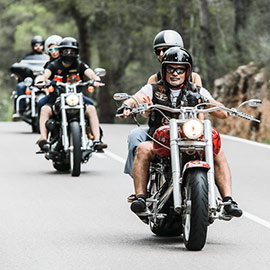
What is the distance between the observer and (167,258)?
335 inches

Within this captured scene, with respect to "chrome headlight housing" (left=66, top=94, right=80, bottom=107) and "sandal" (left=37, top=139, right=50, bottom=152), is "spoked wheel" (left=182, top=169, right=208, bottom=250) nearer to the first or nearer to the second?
"chrome headlight housing" (left=66, top=94, right=80, bottom=107)

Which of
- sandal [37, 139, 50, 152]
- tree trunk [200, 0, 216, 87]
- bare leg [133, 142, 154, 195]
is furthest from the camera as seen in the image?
tree trunk [200, 0, 216, 87]

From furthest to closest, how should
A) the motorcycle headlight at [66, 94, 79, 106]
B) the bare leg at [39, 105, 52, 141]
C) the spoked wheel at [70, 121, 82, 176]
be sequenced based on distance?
the bare leg at [39, 105, 52, 141] → the motorcycle headlight at [66, 94, 79, 106] → the spoked wheel at [70, 121, 82, 176]

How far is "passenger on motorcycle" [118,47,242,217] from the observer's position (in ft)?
30.0

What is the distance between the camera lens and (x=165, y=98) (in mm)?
9531

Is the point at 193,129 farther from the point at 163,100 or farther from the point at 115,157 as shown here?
the point at 115,157

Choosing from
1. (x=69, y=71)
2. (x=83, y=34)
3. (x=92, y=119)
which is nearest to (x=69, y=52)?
(x=69, y=71)

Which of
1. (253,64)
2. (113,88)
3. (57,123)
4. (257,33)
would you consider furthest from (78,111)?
(113,88)

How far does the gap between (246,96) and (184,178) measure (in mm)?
17267

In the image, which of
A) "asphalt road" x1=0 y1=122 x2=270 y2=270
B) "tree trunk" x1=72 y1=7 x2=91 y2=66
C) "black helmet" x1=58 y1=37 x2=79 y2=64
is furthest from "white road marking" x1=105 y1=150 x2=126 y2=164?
"tree trunk" x1=72 y1=7 x2=91 y2=66

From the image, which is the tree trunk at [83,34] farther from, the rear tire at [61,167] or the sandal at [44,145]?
the sandal at [44,145]

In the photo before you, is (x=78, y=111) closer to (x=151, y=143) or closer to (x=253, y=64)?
(x=151, y=143)

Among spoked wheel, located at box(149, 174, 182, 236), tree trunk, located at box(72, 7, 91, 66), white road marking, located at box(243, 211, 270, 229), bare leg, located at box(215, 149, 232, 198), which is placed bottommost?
tree trunk, located at box(72, 7, 91, 66)

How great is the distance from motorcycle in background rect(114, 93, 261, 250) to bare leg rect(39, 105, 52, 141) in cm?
649
